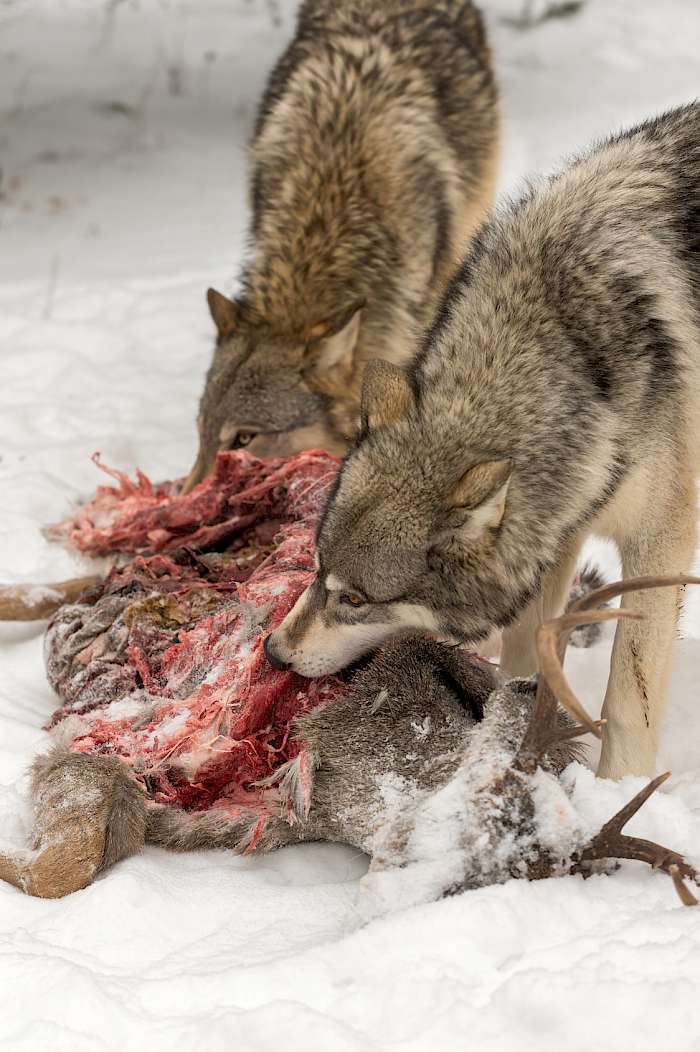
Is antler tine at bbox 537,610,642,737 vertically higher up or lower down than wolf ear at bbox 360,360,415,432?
lower down

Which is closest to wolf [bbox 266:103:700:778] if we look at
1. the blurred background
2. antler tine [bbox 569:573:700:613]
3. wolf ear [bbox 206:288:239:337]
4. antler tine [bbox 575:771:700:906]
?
antler tine [bbox 569:573:700:613]

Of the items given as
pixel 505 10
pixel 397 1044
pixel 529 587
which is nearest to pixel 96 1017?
pixel 397 1044

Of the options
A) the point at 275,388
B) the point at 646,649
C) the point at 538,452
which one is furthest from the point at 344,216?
the point at 646,649

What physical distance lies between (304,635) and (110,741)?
561mm

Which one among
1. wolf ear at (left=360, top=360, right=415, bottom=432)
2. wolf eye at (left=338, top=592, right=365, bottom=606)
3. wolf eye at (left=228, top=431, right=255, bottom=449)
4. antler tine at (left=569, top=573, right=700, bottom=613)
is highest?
wolf ear at (left=360, top=360, right=415, bottom=432)

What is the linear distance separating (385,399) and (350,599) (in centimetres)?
55

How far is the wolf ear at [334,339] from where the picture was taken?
→ 14.6 ft

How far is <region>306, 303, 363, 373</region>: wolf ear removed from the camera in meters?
4.45

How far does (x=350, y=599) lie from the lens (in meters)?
2.83

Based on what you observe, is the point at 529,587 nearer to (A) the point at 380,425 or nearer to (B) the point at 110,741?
(A) the point at 380,425

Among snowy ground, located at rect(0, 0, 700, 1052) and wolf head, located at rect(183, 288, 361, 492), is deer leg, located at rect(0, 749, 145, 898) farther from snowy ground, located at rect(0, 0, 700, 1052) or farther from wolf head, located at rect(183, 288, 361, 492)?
wolf head, located at rect(183, 288, 361, 492)

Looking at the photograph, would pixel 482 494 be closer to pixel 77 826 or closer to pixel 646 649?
pixel 646 649

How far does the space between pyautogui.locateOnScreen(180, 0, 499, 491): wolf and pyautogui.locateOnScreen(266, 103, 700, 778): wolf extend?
50.0 inches

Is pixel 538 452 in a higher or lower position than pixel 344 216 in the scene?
lower
